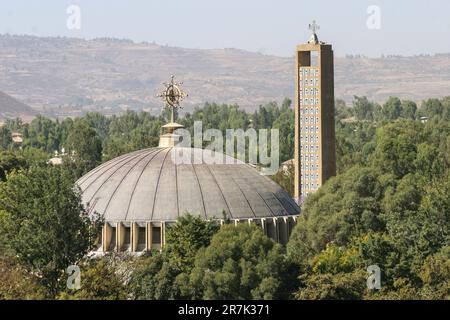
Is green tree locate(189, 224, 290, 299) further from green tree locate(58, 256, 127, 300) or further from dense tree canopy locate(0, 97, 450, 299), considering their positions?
green tree locate(58, 256, 127, 300)

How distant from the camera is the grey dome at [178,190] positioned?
5966 centimetres

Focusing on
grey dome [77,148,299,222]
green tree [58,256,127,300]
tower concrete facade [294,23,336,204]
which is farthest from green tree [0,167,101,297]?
tower concrete facade [294,23,336,204]

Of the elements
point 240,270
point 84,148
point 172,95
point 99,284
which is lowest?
point 84,148

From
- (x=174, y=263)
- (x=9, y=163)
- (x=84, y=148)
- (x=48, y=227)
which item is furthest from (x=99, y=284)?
(x=84, y=148)

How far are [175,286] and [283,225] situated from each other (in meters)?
16.7

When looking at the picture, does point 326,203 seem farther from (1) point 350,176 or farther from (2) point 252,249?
(2) point 252,249

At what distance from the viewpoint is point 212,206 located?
59.7 meters

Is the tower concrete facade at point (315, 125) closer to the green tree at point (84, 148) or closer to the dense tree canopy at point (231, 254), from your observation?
the green tree at point (84, 148)

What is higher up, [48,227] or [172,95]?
[172,95]

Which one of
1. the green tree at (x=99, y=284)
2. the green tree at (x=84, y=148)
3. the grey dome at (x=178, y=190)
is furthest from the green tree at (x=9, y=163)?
the green tree at (x=99, y=284)

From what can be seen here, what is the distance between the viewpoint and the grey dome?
59.7m

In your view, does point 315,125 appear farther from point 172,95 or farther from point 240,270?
point 240,270

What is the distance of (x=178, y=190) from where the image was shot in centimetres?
6075

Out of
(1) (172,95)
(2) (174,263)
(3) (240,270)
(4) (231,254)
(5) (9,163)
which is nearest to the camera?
(3) (240,270)
